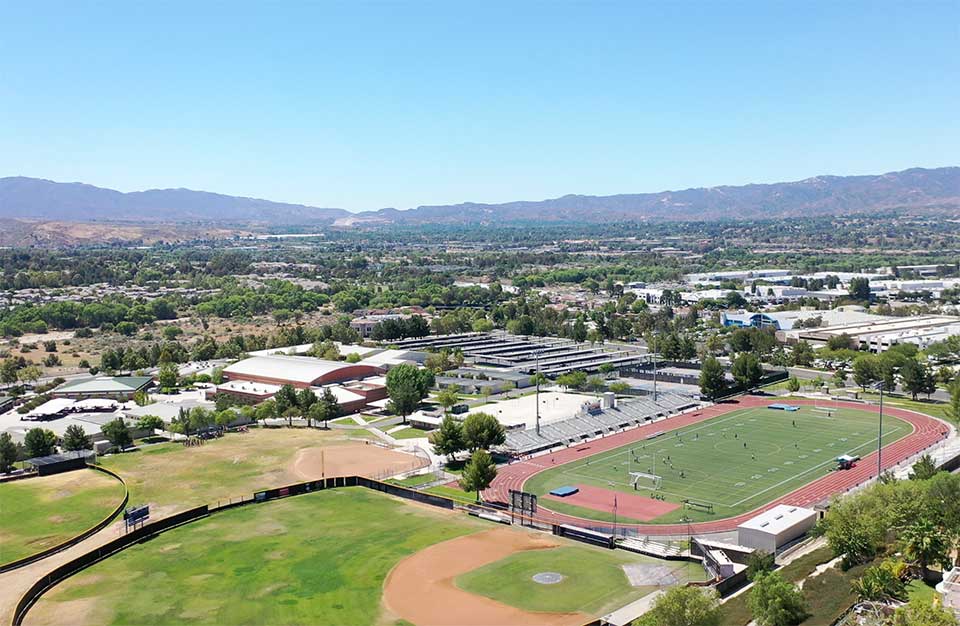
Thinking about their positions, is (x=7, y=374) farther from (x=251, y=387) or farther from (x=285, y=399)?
(x=285, y=399)

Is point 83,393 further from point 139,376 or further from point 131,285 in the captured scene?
point 131,285

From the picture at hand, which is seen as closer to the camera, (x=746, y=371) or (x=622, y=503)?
(x=622, y=503)

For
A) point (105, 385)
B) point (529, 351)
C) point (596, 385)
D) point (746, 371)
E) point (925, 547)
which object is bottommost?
point (529, 351)

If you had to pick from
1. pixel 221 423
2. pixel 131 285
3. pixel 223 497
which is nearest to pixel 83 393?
pixel 221 423

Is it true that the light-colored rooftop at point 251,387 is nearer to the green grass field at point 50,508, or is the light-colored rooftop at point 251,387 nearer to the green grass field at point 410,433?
the green grass field at point 410,433

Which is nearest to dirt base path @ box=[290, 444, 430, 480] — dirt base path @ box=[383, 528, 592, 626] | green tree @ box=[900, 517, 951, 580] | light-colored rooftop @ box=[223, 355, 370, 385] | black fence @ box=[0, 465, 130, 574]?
black fence @ box=[0, 465, 130, 574]

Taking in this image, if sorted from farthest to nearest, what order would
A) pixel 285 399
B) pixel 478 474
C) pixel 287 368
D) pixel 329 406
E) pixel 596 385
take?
pixel 287 368 → pixel 596 385 → pixel 285 399 → pixel 329 406 → pixel 478 474

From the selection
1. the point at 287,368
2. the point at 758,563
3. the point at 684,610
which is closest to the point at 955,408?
the point at 758,563

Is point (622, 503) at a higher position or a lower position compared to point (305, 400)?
lower
